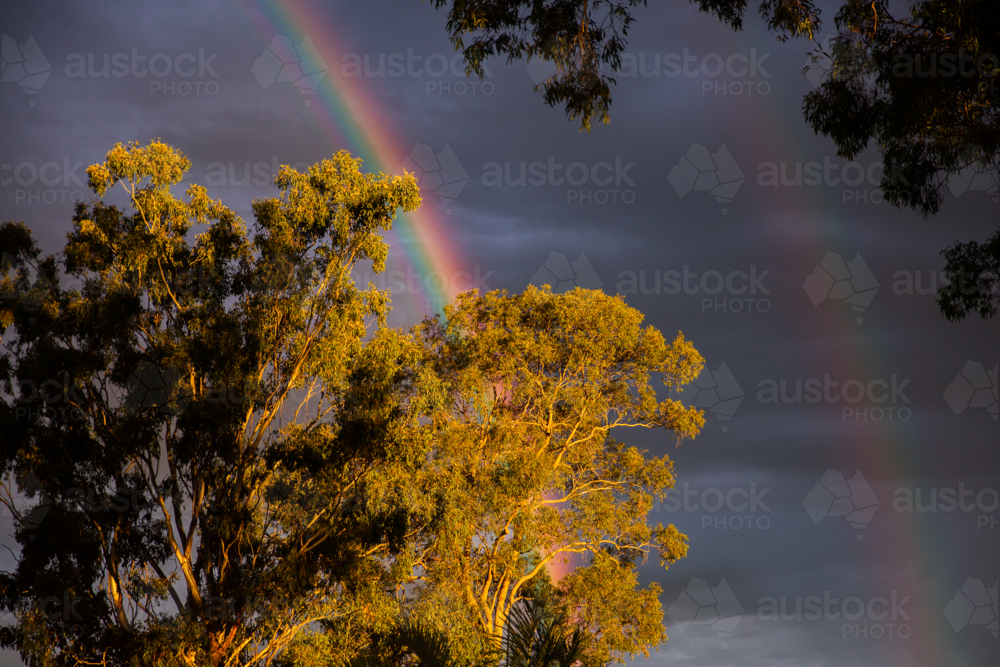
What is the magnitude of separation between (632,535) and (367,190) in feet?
35.2

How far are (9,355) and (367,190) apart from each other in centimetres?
692

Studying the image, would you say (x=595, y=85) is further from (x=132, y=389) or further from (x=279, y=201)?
Result: (x=132, y=389)

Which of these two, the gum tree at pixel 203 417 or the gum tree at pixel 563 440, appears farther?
the gum tree at pixel 563 440

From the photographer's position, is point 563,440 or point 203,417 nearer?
point 203,417

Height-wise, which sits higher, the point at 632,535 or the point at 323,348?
the point at 323,348

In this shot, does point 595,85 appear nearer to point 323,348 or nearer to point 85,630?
point 323,348

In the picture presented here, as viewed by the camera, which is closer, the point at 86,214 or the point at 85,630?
the point at 85,630

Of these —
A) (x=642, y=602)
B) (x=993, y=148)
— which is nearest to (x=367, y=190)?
(x=993, y=148)

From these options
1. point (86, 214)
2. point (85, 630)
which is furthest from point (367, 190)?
point (85, 630)

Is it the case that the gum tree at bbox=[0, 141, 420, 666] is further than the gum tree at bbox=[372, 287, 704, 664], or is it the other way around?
the gum tree at bbox=[372, 287, 704, 664]

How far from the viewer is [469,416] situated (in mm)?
23828

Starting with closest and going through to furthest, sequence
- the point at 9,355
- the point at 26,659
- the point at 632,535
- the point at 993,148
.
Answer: the point at 993,148 < the point at 26,659 < the point at 9,355 < the point at 632,535

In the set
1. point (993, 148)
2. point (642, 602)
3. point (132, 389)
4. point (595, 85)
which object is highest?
point (595, 85)

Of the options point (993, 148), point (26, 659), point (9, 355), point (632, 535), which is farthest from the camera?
point (632, 535)
